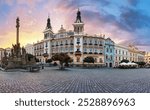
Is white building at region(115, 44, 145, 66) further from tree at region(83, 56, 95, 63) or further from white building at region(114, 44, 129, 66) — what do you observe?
tree at region(83, 56, 95, 63)

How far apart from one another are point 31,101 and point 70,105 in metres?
0.49

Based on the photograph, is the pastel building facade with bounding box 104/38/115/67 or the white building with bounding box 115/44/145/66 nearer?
the white building with bounding box 115/44/145/66

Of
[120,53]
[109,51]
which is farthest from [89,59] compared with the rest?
[120,53]

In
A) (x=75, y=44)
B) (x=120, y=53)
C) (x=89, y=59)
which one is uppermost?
(x=75, y=44)

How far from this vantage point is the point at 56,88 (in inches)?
156

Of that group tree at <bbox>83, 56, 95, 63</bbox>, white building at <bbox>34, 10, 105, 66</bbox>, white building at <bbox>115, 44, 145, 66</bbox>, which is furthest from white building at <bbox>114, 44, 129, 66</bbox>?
tree at <bbox>83, 56, 95, 63</bbox>

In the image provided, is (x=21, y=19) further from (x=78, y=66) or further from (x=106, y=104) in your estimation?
(x=106, y=104)

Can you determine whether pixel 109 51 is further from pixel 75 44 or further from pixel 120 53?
pixel 75 44

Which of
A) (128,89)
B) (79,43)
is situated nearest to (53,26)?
Result: (79,43)

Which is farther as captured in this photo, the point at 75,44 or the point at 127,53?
the point at 75,44

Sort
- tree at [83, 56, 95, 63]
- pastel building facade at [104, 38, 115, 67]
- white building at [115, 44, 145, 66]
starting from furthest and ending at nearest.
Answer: tree at [83, 56, 95, 63], pastel building facade at [104, 38, 115, 67], white building at [115, 44, 145, 66]

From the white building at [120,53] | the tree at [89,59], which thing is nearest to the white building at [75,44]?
the tree at [89,59]

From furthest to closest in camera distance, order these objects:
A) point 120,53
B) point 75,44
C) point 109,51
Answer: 1. point 75,44
2. point 109,51
3. point 120,53

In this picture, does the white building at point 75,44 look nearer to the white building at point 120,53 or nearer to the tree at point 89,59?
the tree at point 89,59
